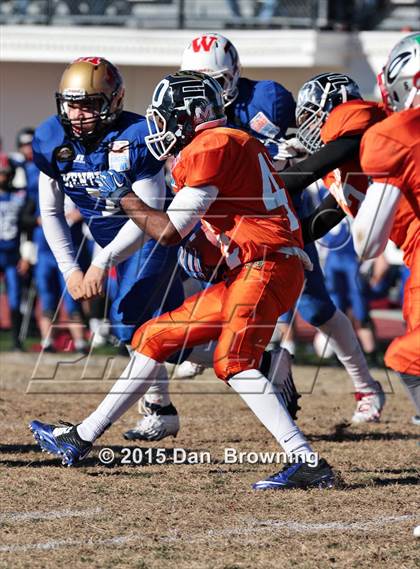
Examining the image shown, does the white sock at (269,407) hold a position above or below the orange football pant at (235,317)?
below

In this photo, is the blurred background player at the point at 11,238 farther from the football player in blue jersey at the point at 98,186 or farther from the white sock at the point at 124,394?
the white sock at the point at 124,394

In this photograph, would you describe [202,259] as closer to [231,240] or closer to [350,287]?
[231,240]

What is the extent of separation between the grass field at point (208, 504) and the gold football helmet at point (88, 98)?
1.61 meters

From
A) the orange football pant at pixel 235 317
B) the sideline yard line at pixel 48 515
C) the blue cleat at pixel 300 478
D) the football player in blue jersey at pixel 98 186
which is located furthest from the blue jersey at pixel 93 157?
the sideline yard line at pixel 48 515

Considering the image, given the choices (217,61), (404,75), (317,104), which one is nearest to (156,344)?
(317,104)

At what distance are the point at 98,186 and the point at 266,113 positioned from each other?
1126 mm

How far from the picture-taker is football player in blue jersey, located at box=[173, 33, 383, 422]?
19.9ft

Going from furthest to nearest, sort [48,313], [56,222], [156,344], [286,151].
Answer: [48,313] → [286,151] → [56,222] → [156,344]

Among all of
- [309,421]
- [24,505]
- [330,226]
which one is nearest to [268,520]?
[24,505]

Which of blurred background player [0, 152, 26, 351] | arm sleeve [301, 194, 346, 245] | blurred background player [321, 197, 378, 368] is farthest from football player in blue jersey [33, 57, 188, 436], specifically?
blurred background player [0, 152, 26, 351]

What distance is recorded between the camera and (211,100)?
4.71m

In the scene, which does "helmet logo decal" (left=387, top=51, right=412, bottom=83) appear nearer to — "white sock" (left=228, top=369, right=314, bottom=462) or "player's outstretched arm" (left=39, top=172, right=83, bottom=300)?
"white sock" (left=228, top=369, right=314, bottom=462)

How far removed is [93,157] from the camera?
5508 millimetres

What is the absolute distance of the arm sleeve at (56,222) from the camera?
5.70 m
